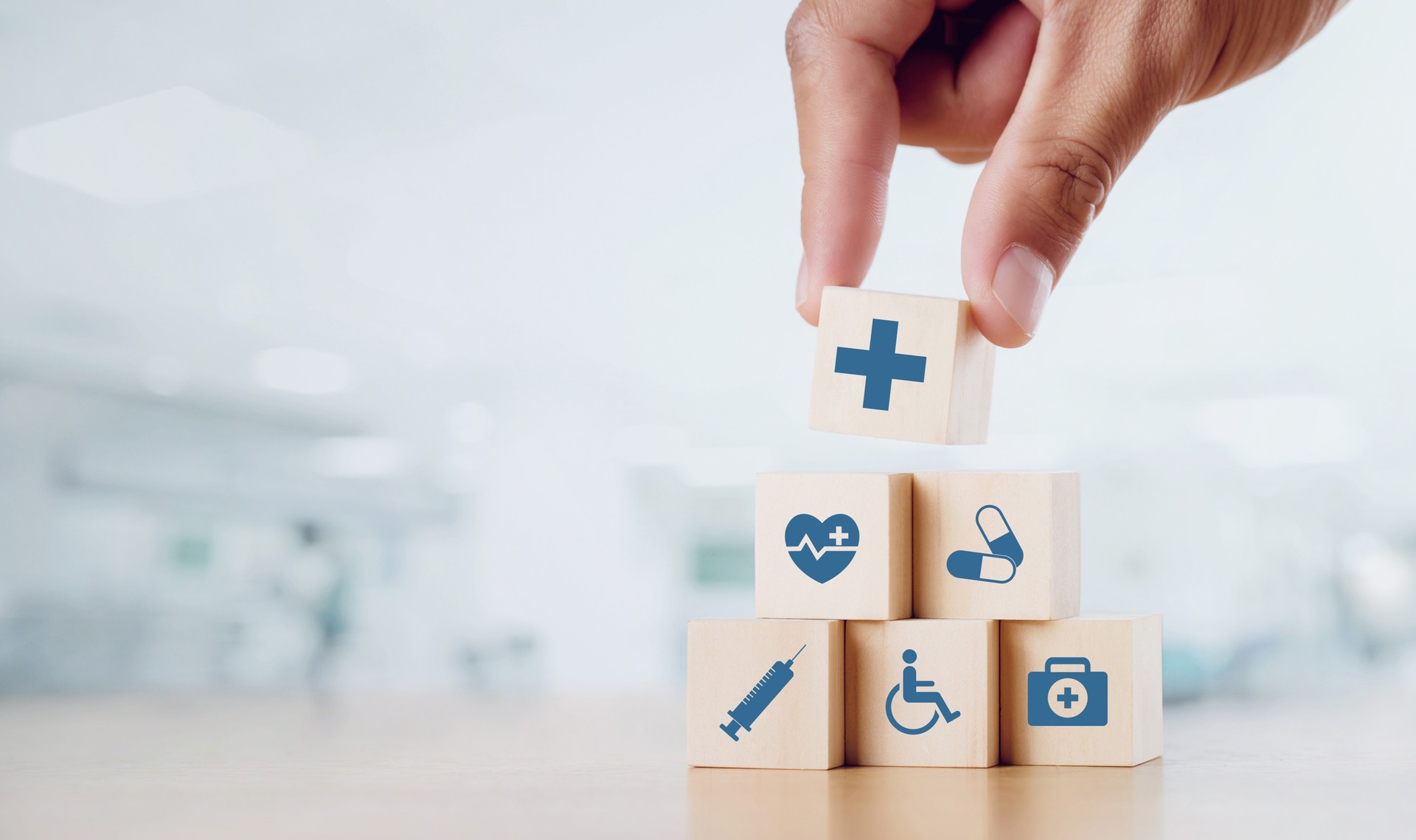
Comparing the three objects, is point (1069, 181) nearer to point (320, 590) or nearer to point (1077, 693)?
point (1077, 693)

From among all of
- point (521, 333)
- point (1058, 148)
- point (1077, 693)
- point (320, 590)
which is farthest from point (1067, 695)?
point (320, 590)

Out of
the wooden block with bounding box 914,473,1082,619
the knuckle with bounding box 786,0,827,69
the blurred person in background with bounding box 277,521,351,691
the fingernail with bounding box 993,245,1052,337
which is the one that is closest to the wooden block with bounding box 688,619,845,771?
Answer: the wooden block with bounding box 914,473,1082,619

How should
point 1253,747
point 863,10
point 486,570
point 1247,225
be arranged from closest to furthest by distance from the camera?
point 1253,747 < point 863,10 < point 1247,225 < point 486,570

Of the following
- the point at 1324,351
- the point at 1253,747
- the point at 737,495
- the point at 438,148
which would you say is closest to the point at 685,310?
the point at 737,495

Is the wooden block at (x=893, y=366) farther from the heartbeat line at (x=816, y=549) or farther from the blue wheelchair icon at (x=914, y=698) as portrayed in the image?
the blue wheelchair icon at (x=914, y=698)

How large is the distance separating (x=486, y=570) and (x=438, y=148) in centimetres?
105

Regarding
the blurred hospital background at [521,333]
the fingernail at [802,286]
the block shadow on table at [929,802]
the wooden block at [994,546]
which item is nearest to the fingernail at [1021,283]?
the wooden block at [994,546]

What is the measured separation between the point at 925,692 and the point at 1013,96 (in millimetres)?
713

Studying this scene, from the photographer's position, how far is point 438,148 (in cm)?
281

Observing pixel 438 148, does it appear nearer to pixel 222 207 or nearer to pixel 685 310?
pixel 222 207

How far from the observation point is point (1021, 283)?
100 centimetres

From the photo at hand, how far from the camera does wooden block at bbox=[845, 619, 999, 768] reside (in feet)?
3.45

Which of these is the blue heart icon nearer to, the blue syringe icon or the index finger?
the blue syringe icon

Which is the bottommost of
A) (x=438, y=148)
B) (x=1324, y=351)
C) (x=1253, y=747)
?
(x=1253, y=747)
